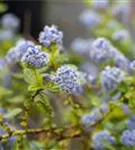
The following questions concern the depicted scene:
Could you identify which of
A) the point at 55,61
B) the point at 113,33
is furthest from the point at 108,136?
the point at 113,33

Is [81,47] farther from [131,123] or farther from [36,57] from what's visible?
[36,57]

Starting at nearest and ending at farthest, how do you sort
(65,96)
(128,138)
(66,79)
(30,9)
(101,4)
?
(66,79)
(128,138)
(65,96)
(101,4)
(30,9)

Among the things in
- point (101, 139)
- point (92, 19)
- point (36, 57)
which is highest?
point (92, 19)

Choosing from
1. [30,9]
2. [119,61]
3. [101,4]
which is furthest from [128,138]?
[30,9]

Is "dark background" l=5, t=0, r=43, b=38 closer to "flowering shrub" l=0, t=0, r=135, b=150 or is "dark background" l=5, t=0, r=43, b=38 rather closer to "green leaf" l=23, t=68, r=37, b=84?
"flowering shrub" l=0, t=0, r=135, b=150

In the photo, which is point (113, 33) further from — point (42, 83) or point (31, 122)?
point (42, 83)
